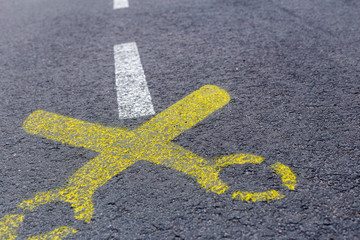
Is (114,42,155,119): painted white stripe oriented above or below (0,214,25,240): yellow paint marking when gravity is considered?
above

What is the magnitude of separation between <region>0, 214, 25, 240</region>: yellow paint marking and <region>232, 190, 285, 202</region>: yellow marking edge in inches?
50.9

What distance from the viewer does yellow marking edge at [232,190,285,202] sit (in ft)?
7.11

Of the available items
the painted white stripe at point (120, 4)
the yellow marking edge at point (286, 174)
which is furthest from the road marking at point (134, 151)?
the painted white stripe at point (120, 4)

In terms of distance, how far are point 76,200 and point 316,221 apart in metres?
1.42

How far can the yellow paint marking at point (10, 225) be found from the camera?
2117 mm

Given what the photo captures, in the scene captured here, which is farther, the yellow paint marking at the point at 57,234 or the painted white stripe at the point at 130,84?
the painted white stripe at the point at 130,84

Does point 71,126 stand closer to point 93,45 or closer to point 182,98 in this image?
point 182,98

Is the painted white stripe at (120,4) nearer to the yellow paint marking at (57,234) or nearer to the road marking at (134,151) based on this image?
the road marking at (134,151)

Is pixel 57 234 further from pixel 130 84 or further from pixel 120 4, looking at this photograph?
pixel 120 4

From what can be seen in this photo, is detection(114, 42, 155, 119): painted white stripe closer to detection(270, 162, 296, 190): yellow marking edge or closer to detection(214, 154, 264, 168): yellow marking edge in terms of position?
detection(214, 154, 264, 168): yellow marking edge

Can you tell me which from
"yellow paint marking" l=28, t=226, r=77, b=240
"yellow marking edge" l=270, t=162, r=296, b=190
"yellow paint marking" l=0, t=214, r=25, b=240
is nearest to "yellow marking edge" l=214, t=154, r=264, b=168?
"yellow marking edge" l=270, t=162, r=296, b=190

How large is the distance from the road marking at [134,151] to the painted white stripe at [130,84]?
0.71ft

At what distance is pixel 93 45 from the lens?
15.3 ft

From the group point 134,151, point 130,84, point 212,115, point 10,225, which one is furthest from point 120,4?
point 10,225
